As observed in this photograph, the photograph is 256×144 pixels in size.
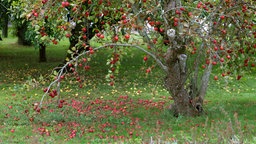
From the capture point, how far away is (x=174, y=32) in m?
6.48

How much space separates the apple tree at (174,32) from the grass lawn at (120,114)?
423 mm

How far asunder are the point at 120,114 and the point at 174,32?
321 centimetres

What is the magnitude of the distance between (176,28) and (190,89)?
2023 millimetres

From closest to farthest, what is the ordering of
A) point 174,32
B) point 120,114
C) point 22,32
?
point 174,32
point 120,114
point 22,32

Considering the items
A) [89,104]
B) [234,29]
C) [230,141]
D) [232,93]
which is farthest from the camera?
[232,93]

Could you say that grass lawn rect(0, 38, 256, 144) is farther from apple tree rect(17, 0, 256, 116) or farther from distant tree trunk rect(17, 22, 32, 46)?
distant tree trunk rect(17, 22, 32, 46)

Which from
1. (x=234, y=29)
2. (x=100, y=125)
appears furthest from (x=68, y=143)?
(x=234, y=29)

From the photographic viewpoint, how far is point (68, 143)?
6.87 m

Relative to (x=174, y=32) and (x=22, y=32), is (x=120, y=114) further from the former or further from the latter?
(x=22, y=32)

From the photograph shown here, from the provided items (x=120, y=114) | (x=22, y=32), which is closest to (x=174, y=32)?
(x=120, y=114)

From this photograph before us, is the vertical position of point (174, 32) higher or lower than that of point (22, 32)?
higher

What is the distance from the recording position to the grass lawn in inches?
258

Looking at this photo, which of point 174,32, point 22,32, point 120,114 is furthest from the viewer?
point 22,32

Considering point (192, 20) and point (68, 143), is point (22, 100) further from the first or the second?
point (192, 20)
